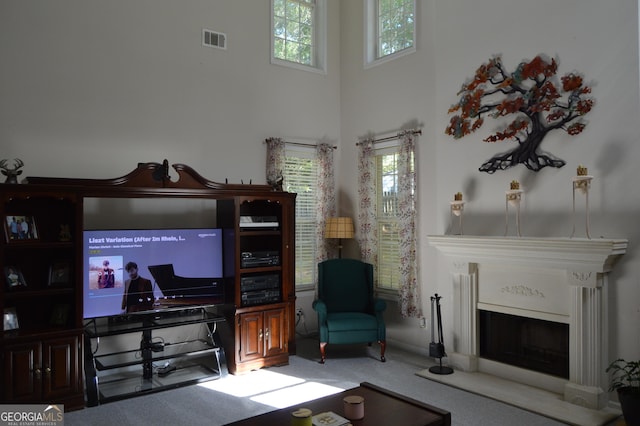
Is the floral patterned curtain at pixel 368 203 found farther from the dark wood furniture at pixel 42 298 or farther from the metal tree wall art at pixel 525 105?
the dark wood furniture at pixel 42 298

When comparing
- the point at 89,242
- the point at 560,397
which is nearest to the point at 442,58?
the point at 560,397

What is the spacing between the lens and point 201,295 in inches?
185

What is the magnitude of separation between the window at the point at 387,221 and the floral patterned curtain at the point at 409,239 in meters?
0.29

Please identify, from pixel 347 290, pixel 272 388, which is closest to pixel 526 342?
pixel 347 290

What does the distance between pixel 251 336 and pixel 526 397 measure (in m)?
2.52

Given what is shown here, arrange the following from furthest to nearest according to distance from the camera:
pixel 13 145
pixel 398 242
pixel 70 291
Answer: pixel 398 242 → pixel 13 145 → pixel 70 291

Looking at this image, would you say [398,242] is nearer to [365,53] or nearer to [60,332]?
[365,53]

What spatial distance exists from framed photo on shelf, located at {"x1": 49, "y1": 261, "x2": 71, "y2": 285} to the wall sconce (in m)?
2.88

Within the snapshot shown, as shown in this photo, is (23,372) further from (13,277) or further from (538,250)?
(538,250)

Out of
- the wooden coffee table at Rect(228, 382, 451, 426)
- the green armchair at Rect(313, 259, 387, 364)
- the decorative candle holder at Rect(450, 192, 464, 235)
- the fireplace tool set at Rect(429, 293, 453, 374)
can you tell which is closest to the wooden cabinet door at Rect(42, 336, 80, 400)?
the wooden coffee table at Rect(228, 382, 451, 426)

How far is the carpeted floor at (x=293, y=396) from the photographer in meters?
3.61

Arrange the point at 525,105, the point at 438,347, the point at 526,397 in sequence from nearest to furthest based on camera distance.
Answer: the point at 526,397 → the point at 525,105 → the point at 438,347

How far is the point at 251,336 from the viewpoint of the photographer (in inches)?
187

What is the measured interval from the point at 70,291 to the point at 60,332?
1.07 ft
